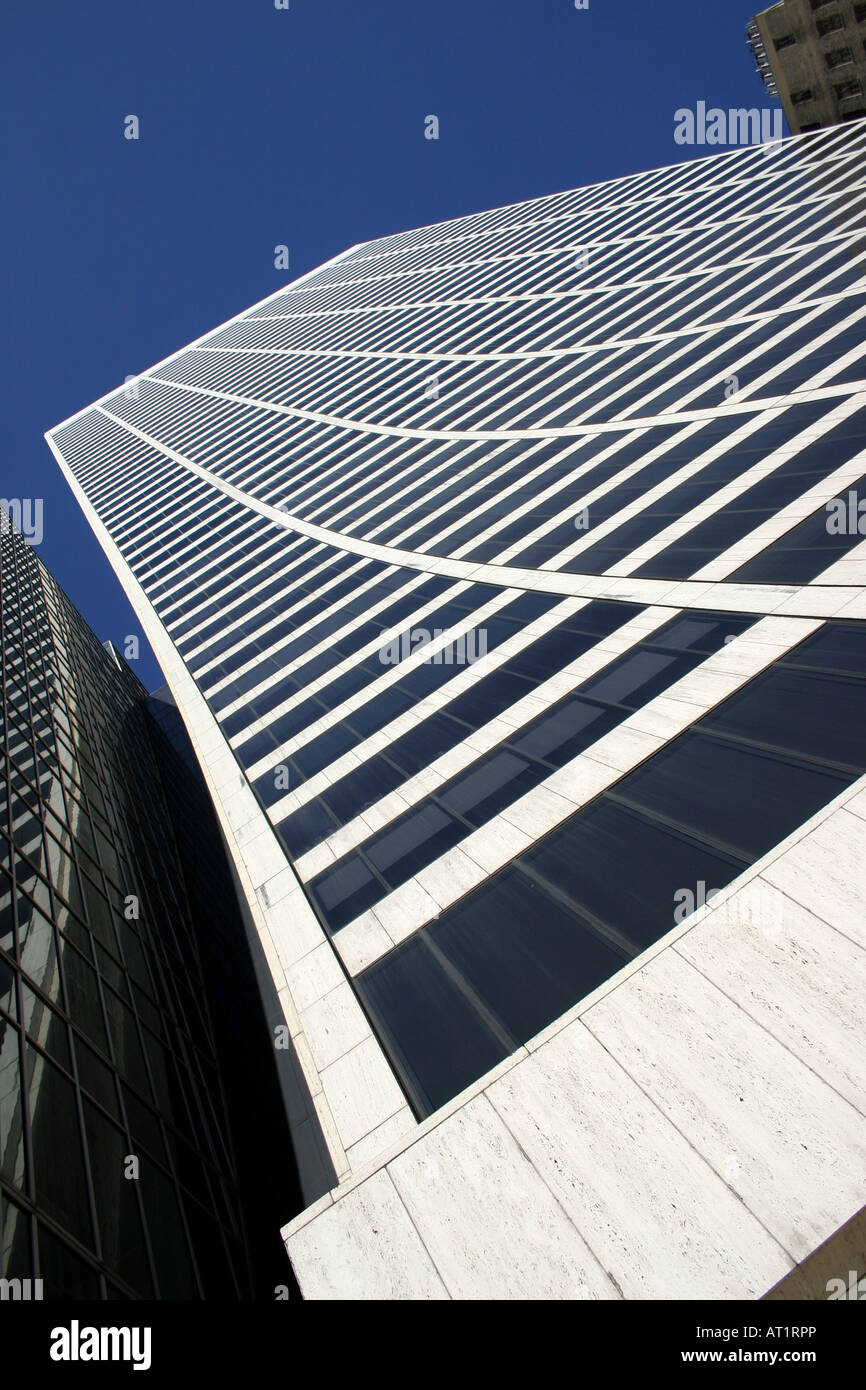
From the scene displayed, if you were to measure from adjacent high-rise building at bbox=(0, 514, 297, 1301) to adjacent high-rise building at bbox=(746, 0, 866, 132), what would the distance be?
73130 mm

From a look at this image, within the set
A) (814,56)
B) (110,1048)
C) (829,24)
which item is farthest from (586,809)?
(814,56)

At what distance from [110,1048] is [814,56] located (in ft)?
271

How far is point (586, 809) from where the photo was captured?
12641 millimetres

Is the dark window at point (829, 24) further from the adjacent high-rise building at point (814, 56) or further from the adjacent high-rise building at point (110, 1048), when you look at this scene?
the adjacent high-rise building at point (110, 1048)

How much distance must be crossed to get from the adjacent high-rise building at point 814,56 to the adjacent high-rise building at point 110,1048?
240ft

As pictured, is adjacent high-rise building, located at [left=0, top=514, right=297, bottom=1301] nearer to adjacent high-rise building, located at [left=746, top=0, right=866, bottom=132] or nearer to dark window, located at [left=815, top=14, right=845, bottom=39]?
adjacent high-rise building, located at [left=746, top=0, right=866, bottom=132]

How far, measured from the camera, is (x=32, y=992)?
40.2 ft

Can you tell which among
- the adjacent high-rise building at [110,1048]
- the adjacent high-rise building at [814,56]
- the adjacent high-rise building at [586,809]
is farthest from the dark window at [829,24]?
the adjacent high-rise building at [110,1048]

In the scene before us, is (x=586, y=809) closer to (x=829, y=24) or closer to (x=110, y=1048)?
(x=110, y=1048)

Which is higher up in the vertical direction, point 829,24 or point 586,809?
point 829,24

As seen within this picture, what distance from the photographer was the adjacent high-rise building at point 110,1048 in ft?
32.6
